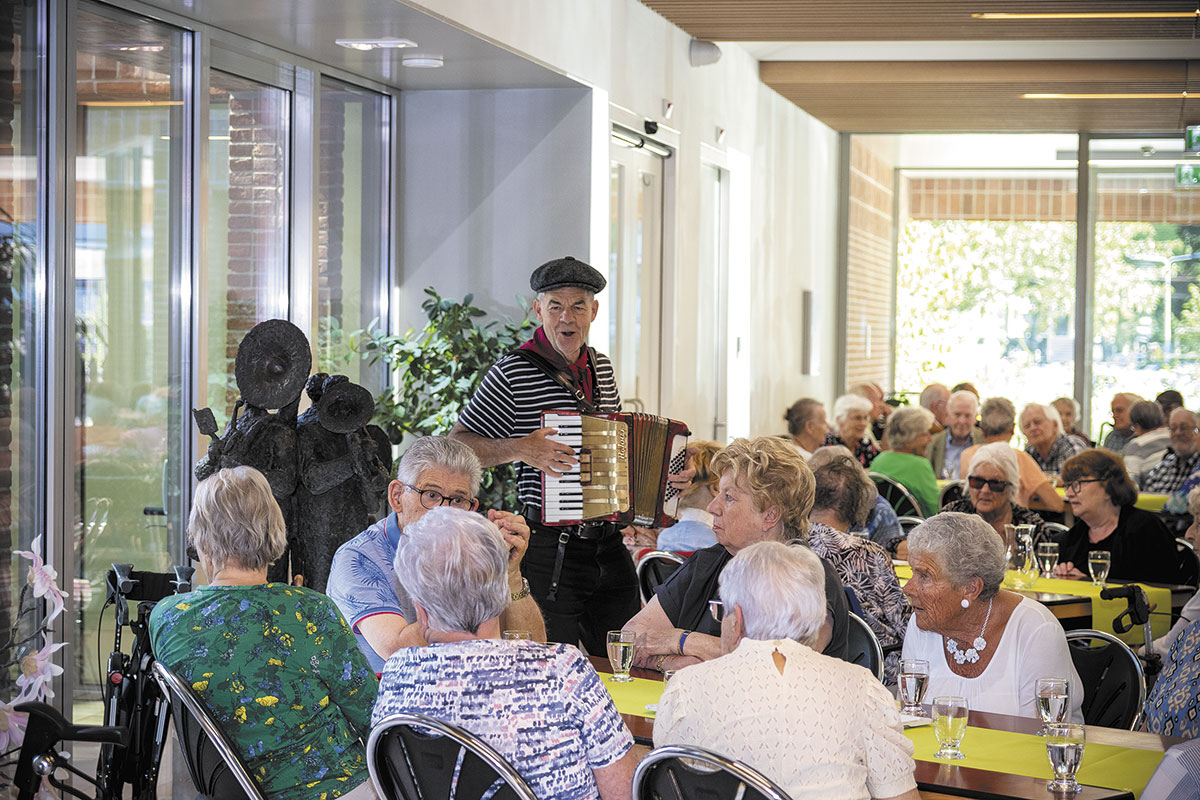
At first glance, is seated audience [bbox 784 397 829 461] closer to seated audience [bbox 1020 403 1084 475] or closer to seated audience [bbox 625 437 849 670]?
seated audience [bbox 1020 403 1084 475]

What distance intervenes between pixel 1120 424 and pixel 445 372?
6.72 meters

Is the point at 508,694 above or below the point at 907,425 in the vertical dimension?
below

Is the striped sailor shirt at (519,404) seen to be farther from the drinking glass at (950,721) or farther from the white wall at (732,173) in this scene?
the drinking glass at (950,721)

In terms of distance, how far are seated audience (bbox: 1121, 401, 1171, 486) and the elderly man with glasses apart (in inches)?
279

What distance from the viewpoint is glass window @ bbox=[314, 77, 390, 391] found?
21.1 feet

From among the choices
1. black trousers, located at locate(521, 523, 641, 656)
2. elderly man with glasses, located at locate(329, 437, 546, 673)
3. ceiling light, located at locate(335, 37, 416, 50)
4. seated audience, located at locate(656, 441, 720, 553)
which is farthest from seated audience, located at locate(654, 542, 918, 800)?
ceiling light, located at locate(335, 37, 416, 50)

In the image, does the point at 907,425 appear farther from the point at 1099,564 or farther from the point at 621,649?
the point at 621,649

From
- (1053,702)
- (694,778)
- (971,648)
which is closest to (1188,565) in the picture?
(971,648)

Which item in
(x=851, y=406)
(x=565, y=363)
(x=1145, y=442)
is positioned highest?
(x=565, y=363)

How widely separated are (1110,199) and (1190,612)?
932 centimetres

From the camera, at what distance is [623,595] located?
459 centimetres

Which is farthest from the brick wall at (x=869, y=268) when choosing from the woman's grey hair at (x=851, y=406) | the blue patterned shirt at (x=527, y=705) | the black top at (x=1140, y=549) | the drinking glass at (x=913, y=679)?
the blue patterned shirt at (x=527, y=705)

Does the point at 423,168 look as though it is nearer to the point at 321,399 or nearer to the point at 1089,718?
the point at 321,399

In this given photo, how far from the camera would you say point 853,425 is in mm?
8461
